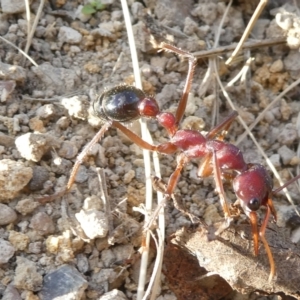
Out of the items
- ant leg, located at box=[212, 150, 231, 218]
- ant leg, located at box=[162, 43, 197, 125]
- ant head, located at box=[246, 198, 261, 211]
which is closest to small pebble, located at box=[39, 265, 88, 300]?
ant leg, located at box=[212, 150, 231, 218]

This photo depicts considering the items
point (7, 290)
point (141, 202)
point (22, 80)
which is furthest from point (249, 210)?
point (22, 80)

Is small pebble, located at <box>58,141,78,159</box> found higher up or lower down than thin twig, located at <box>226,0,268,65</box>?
lower down

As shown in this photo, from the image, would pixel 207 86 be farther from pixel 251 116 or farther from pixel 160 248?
pixel 160 248

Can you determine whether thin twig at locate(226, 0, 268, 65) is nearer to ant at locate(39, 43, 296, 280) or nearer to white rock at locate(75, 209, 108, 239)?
ant at locate(39, 43, 296, 280)

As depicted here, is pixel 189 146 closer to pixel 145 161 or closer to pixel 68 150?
pixel 145 161

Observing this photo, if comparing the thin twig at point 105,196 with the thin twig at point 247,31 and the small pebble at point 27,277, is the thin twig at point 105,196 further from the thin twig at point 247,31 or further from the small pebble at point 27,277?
the thin twig at point 247,31
